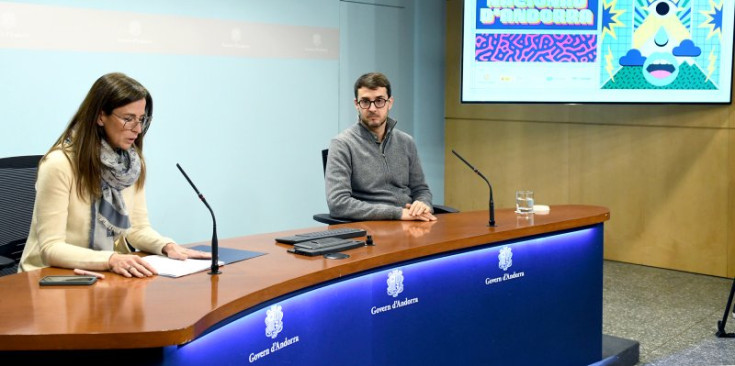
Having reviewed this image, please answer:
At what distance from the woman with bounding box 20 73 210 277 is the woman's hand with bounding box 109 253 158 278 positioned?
0.08 ft

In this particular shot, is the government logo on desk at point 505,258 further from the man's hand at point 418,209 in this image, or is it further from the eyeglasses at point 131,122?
the eyeglasses at point 131,122

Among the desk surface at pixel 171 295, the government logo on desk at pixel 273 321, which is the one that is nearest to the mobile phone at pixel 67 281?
the desk surface at pixel 171 295

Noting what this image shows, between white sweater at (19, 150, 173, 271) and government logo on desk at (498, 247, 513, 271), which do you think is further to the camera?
government logo on desk at (498, 247, 513, 271)

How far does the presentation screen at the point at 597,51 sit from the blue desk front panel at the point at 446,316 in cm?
209

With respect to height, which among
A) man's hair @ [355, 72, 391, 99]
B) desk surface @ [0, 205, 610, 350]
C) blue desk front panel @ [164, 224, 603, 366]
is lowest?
blue desk front panel @ [164, 224, 603, 366]

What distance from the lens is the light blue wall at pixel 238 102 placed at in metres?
4.63

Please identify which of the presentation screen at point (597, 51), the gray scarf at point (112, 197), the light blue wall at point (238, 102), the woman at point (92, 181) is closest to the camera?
the woman at point (92, 181)

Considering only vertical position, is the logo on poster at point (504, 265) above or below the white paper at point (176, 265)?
below

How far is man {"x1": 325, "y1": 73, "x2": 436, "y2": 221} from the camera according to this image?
3922 millimetres

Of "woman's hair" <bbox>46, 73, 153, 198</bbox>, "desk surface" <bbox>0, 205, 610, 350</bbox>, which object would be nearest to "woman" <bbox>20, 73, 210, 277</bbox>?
"woman's hair" <bbox>46, 73, 153, 198</bbox>

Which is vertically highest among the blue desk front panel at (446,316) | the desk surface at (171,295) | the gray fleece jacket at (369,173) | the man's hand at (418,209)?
the gray fleece jacket at (369,173)

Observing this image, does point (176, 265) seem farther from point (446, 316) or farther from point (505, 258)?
point (505, 258)

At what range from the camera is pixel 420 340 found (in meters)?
3.07

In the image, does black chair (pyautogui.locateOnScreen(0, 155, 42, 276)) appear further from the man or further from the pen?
the man
